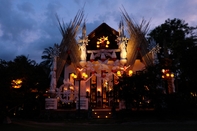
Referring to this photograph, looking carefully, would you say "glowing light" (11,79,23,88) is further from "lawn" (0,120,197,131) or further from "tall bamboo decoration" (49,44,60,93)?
"tall bamboo decoration" (49,44,60,93)

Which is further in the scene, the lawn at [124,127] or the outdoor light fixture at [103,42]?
the outdoor light fixture at [103,42]

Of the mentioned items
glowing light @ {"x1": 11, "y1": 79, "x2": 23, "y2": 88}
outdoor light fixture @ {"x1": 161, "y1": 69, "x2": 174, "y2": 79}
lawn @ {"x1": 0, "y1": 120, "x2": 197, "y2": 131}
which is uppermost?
outdoor light fixture @ {"x1": 161, "y1": 69, "x2": 174, "y2": 79}

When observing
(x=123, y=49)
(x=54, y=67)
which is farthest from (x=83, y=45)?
(x=123, y=49)

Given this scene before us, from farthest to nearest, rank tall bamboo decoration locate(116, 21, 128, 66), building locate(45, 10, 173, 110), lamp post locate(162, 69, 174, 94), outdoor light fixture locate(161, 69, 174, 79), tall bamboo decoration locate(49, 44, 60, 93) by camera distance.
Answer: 1. tall bamboo decoration locate(116, 21, 128, 66)
2. building locate(45, 10, 173, 110)
3. tall bamboo decoration locate(49, 44, 60, 93)
4. lamp post locate(162, 69, 174, 94)
5. outdoor light fixture locate(161, 69, 174, 79)

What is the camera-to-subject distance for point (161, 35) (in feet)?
86.0

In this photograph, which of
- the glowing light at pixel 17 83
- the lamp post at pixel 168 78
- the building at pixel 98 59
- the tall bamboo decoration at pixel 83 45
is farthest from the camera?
the tall bamboo decoration at pixel 83 45

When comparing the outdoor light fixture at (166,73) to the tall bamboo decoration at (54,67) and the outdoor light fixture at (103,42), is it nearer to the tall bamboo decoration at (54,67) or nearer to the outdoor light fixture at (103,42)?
the outdoor light fixture at (103,42)

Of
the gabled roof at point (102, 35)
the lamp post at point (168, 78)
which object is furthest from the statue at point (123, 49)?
the lamp post at point (168, 78)

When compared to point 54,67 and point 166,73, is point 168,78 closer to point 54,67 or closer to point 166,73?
point 166,73

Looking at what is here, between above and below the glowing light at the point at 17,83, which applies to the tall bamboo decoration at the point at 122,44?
above

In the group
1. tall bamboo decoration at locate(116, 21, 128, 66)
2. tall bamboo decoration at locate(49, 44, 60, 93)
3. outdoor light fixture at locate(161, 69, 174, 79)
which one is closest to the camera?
outdoor light fixture at locate(161, 69, 174, 79)

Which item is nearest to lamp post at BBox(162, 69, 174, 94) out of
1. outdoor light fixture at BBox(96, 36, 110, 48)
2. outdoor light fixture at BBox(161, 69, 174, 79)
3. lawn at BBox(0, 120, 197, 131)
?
outdoor light fixture at BBox(161, 69, 174, 79)

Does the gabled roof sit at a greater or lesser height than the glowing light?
greater

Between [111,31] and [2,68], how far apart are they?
12132 millimetres
